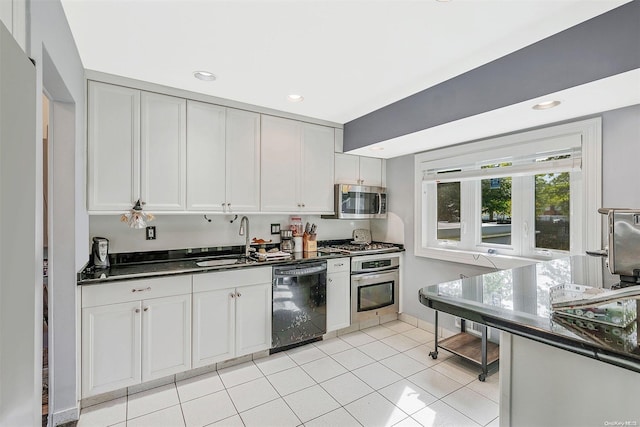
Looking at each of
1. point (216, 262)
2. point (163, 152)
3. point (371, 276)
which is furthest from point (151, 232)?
point (371, 276)

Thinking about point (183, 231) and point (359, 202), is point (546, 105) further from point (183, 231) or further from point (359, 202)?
point (183, 231)

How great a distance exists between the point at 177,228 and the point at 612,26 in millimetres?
3308

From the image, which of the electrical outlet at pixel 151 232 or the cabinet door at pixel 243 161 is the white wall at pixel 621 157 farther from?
the electrical outlet at pixel 151 232

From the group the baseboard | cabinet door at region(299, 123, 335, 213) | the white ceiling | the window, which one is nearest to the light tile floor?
the baseboard

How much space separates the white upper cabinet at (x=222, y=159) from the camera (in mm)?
2629

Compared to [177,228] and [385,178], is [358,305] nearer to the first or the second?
[385,178]

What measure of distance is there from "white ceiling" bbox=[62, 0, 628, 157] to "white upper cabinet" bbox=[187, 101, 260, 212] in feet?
1.04

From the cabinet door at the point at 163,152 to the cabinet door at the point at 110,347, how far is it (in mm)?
818

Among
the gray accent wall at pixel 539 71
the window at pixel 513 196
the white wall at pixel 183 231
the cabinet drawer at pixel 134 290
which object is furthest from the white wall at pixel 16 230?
the window at pixel 513 196

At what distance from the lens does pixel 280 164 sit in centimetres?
311

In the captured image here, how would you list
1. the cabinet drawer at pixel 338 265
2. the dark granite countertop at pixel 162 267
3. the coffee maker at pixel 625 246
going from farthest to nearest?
the cabinet drawer at pixel 338 265 → the dark granite countertop at pixel 162 267 → the coffee maker at pixel 625 246

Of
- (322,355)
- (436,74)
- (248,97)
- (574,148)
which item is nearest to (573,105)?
(574,148)

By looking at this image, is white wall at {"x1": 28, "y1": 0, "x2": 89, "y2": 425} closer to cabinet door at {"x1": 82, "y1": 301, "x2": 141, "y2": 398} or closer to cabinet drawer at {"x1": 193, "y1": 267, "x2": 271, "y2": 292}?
cabinet door at {"x1": 82, "y1": 301, "x2": 141, "y2": 398}

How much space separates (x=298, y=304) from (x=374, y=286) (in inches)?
39.7
